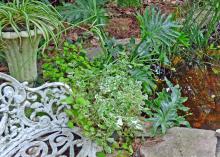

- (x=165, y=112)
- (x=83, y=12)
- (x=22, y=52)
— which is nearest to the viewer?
(x=22, y=52)

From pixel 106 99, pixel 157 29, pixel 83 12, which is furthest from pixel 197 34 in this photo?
pixel 106 99

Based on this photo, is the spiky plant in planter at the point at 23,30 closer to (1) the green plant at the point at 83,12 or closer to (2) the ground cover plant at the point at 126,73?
(2) the ground cover plant at the point at 126,73

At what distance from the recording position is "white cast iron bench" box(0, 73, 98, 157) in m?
1.85

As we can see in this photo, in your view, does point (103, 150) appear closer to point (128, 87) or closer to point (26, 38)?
point (128, 87)

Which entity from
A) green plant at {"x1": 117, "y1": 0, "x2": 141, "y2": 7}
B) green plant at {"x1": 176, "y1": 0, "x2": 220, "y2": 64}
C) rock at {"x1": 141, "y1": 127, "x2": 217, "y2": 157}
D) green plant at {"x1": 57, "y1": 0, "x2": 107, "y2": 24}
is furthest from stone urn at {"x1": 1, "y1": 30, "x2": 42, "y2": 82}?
green plant at {"x1": 117, "y1": 0, "x2": 141, "y2": 7}

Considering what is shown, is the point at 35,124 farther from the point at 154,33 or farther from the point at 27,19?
the point at 154,33

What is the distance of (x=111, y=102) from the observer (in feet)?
6.57

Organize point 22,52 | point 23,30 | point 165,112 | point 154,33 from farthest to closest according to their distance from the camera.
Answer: point 154,33 → point 165,112 → point 22,52 → point 23,30

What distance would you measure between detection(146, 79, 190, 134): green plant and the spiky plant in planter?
2.42ft

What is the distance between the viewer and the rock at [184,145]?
216 centimetres

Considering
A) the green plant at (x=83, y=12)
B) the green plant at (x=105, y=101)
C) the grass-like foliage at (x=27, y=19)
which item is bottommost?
the green plant at (x=105, y=101)

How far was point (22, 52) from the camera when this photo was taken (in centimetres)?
218

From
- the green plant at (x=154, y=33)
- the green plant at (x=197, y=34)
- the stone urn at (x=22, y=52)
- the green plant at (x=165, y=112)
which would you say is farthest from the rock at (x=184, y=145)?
the green plant at (x=197, y=34)

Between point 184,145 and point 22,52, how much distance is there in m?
1.01
